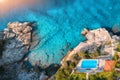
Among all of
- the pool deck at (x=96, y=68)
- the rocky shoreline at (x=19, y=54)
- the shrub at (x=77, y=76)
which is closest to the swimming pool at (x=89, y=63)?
the pool deck at (x=96, y=68)

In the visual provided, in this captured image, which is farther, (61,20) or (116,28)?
(61,20)

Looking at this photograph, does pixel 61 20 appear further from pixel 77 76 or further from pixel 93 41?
pixel 77 76

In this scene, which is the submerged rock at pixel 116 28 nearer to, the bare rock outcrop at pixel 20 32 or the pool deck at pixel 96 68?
the pool deck at pixel 96 68

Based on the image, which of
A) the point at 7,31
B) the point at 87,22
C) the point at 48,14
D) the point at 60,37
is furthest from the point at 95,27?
the point at 7,31

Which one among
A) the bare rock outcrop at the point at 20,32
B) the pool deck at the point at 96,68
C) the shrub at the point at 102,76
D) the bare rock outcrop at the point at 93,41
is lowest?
the shrub at the point at 102,76

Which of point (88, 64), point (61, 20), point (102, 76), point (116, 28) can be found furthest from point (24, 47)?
point (102, 76)

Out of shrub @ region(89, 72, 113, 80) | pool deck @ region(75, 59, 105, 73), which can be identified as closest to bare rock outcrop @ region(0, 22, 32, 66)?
pool deck @ region(75, 59, 105, 73)
